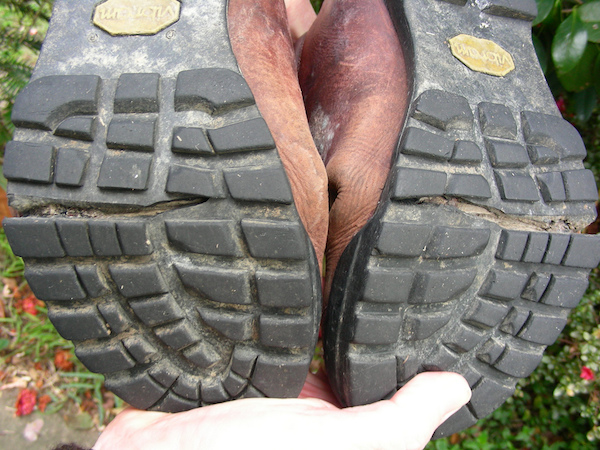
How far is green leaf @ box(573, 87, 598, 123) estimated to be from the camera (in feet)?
4.68

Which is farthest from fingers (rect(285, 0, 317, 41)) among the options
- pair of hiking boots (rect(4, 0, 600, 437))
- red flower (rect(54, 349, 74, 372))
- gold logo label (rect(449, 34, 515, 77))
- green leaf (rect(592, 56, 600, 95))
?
red flower (rect(54, 349, 74, 372))

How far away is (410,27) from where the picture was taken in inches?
36.1

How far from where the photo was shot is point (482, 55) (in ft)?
3.09

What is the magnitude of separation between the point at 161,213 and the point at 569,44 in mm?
1105

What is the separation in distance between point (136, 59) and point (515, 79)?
30.0 inches

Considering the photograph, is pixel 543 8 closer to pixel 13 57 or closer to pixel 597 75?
pixel 597 75

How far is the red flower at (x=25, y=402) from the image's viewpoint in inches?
63.6

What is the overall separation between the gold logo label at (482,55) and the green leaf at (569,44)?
0.31 metres

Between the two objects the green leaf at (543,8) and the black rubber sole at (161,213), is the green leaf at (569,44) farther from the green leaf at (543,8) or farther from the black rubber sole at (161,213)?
the black rubber sole at (161,213)

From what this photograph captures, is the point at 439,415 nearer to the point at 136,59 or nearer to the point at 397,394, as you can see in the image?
the point at 397,394

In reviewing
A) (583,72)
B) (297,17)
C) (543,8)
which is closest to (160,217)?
(297,17)

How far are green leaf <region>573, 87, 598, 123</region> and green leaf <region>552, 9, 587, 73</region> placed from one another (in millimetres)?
318

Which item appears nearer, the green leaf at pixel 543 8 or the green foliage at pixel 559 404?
the green leaf at pixel 543 8

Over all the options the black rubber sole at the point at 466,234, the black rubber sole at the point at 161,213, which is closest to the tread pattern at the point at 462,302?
the black rubber sole at the point at 466,234
